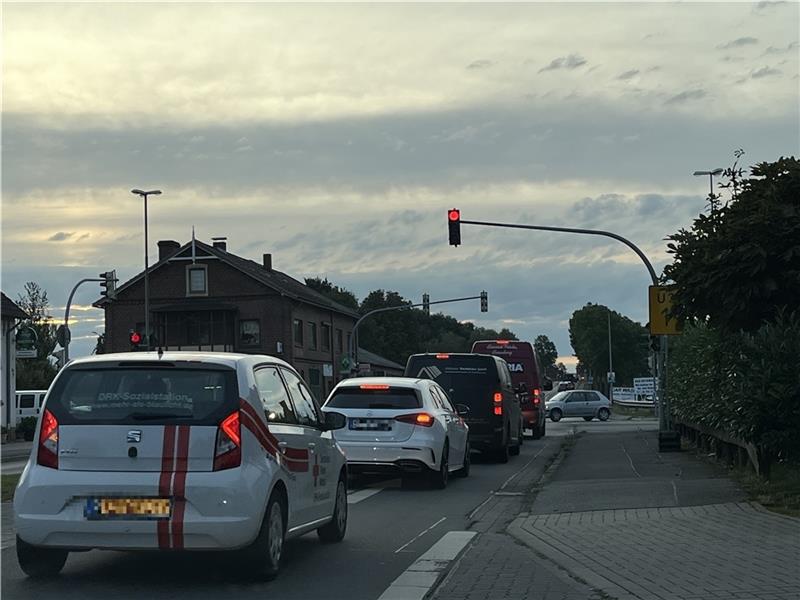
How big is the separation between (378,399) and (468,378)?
610 cm

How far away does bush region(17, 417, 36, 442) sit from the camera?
4859cm

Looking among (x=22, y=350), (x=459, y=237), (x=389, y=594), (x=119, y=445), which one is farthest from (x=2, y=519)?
(x=22, y=350)

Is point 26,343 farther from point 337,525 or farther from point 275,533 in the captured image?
point 275,533

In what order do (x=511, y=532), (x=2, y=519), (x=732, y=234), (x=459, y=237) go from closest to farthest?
(x=511, y=532)
(x=2, y=519)
(x=732, y=234)
(x=459, y=237)

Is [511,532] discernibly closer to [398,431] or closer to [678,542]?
[678,542]

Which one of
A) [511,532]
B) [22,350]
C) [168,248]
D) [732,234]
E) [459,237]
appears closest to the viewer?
[511,532]

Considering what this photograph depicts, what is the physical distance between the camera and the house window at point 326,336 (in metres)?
78.8

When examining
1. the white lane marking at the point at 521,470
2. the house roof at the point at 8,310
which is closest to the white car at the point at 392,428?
the white lane marking at the point at 521,470

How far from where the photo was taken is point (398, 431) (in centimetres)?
1702

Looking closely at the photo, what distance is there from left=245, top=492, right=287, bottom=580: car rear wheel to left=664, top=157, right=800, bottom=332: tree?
8.30 metres

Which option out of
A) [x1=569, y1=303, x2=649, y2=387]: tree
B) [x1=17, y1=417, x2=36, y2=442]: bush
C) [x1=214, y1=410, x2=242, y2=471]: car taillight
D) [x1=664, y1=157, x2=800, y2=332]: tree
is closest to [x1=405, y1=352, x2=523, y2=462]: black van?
[x1=664, y1=157, x2=800, y2=332]: tree

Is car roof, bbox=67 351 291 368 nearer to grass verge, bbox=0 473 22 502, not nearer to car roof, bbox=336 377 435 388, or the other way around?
grass verge, bbox=0 473 22 502

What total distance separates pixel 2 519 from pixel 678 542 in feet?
24.1

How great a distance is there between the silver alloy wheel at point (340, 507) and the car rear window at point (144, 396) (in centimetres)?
278
